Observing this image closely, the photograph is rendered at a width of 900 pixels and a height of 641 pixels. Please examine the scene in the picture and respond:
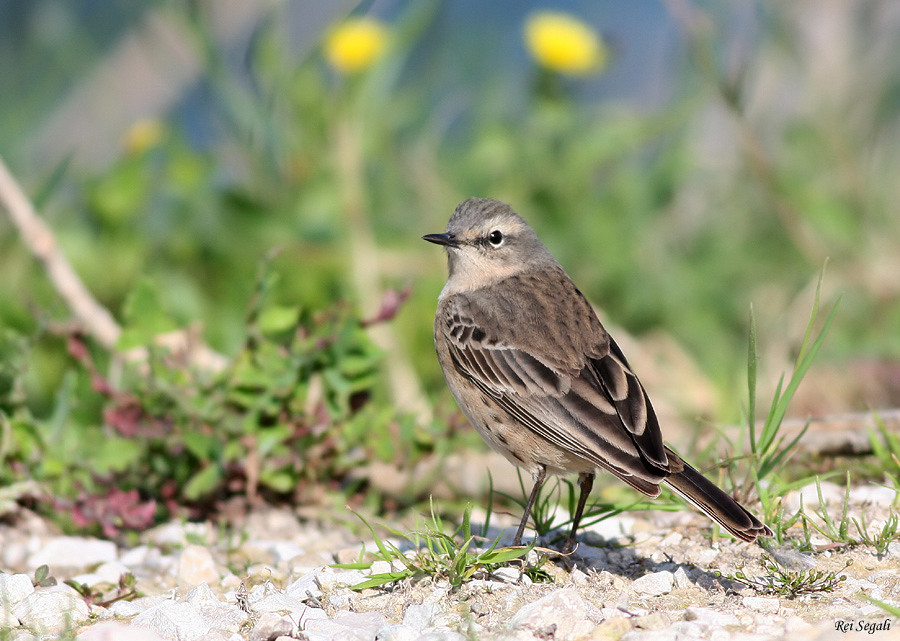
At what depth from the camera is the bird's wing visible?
4477 millimetres

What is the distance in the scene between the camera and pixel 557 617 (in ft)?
12.0

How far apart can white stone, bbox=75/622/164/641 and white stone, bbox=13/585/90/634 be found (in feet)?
1.09

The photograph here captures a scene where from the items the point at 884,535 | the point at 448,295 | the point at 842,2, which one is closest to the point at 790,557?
the point at 884,535

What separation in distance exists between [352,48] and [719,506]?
221 inches

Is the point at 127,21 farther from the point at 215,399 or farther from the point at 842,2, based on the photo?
the point at 842,2

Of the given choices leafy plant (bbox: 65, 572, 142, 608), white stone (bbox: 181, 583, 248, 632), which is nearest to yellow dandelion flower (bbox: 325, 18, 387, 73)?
leafy plant (bbox: 65, 572, 142, 608)

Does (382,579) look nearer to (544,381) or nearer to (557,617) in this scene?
(557,617)

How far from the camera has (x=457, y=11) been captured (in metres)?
10.1

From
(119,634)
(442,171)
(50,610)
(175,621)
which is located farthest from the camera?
(442,171)

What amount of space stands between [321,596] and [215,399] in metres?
1.85

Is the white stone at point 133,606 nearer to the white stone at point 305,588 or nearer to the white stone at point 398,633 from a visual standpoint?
the white stone at point 305,588

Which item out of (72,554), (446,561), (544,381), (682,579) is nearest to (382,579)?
(446,561)

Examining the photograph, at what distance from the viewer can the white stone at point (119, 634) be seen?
3514 mm

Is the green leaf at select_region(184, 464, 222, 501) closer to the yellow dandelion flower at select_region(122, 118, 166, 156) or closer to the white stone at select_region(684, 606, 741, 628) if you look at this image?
the white stone at select_region(684, 606, 741, 628)
